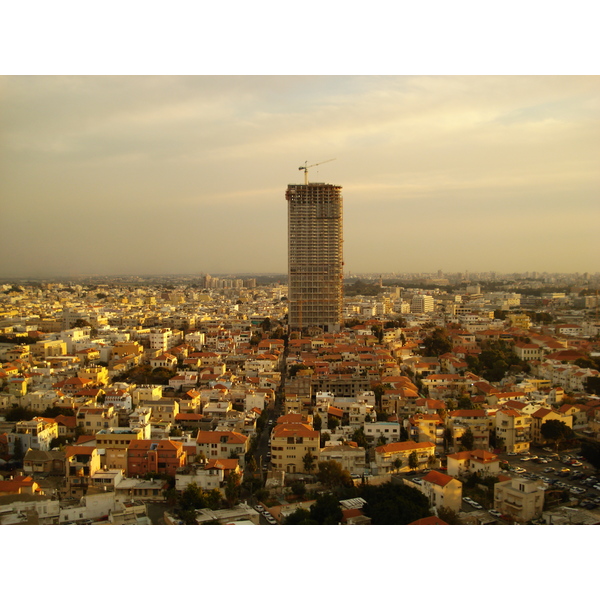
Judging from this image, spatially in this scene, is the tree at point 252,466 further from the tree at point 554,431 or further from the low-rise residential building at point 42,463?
the tree at point 554,431

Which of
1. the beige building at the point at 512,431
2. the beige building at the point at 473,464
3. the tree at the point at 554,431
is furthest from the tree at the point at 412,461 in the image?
the tree at the point at 554,431

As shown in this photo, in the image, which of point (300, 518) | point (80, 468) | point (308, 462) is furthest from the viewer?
point (308, 462)

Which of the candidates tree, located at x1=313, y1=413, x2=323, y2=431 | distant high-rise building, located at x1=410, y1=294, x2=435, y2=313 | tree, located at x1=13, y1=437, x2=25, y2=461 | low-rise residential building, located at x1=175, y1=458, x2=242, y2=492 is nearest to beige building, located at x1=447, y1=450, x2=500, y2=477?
tree, located at x1=313, y1=413, x2=323, y2=431

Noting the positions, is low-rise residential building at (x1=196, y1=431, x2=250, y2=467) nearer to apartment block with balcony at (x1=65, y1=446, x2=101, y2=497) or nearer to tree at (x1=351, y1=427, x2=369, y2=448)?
apartment block with balcony at (x1=65, y1=446, x2=101, y2=497)

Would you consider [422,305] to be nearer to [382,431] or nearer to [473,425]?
[473,425]

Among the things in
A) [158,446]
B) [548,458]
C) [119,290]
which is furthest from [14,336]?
[119,290]

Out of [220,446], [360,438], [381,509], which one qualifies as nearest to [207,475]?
[220,446]
